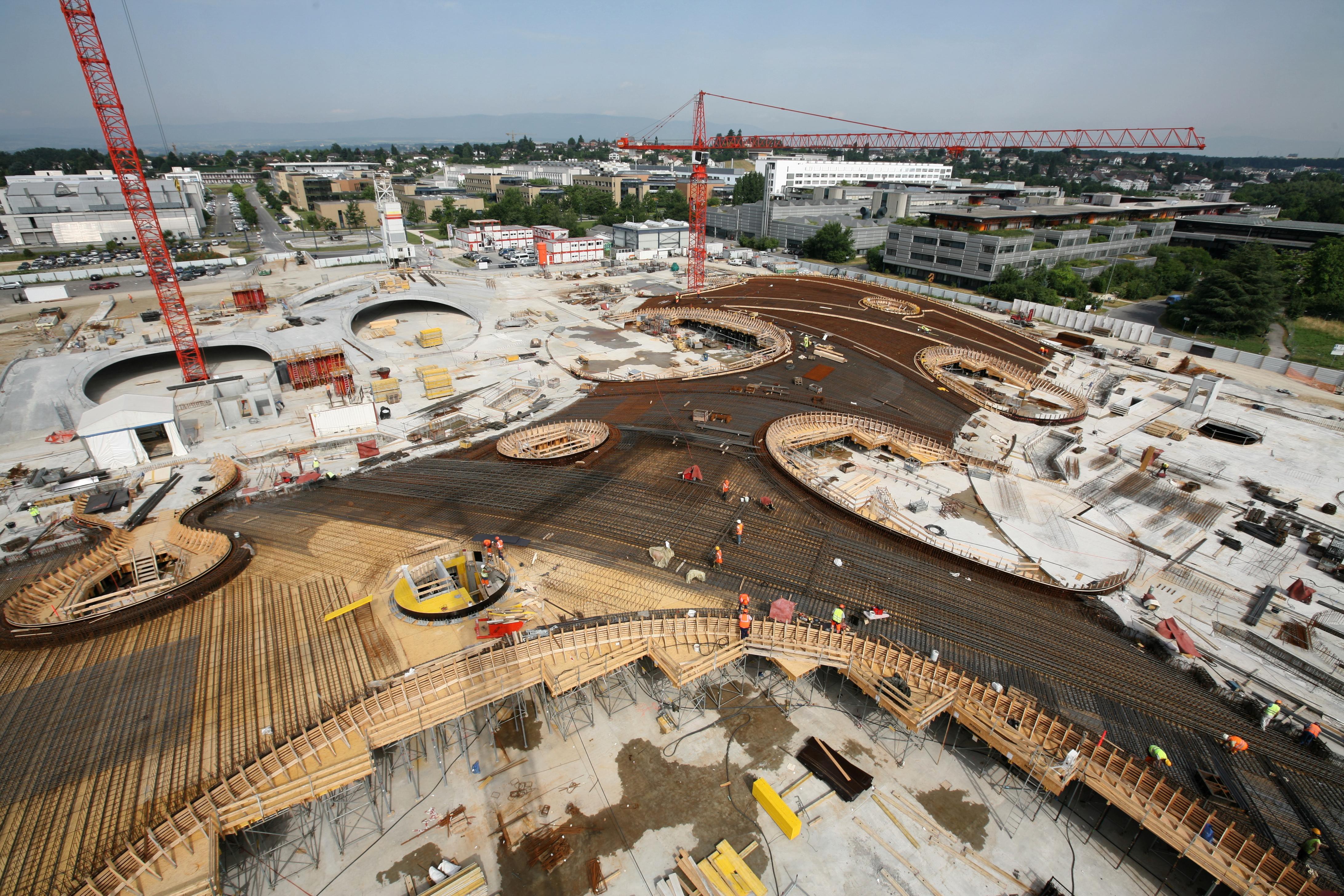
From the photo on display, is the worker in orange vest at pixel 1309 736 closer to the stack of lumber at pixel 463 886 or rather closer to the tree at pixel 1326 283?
the stack of lumber at pixel 463 886

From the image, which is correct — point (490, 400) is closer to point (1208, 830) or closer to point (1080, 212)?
point (1208, 830)

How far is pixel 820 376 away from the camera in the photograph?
5722 cm

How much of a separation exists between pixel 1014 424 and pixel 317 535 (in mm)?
54011

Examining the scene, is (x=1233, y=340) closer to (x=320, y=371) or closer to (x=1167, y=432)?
(x=1167, y=432)

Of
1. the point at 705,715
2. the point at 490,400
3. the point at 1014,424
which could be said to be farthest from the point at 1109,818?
the point at 490,400

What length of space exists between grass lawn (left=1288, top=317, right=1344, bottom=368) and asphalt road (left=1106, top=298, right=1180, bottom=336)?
13.0 metres

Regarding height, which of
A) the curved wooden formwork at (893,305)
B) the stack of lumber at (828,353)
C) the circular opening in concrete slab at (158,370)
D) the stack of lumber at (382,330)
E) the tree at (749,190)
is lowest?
the circular opening in concrete slab at (158,370)

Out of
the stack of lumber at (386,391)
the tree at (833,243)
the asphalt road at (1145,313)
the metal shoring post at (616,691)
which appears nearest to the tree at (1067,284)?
the asphalt road at (1145,313)

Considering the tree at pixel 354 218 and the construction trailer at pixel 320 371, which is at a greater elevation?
the tree at pixel 354 218

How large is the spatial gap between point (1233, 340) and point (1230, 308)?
13.9 ft

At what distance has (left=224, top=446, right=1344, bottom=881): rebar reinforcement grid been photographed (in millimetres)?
22266

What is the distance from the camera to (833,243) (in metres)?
121

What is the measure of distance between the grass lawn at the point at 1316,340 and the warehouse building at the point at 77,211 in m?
205

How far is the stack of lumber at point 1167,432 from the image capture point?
49.3m
